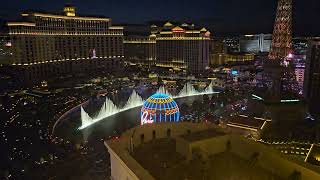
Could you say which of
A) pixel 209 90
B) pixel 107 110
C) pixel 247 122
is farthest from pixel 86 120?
pixel 209 90

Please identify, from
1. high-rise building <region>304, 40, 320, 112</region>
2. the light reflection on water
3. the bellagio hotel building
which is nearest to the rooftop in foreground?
the light reflection on water

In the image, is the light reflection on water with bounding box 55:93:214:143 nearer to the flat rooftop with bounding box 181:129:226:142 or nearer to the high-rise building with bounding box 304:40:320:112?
the high-rise building with bounding box 304:40:320:112

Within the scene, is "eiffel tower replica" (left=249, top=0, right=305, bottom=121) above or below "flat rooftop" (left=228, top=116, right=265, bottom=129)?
above

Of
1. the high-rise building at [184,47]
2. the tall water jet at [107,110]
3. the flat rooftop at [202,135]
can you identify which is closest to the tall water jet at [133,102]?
the tall water jet at [107,110]

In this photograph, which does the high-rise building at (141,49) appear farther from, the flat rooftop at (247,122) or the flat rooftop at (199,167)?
the flat rooftop at (199,167)

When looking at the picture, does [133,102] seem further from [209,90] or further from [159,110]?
[159,110]

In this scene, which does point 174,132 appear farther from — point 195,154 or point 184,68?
point 184,68

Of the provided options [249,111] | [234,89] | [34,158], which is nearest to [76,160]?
[34,158]

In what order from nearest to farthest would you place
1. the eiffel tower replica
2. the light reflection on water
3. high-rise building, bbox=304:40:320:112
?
1. the light reflection on water
2. the eiffel tower replica
3. high-rise building, bbox=304:40:320:112
